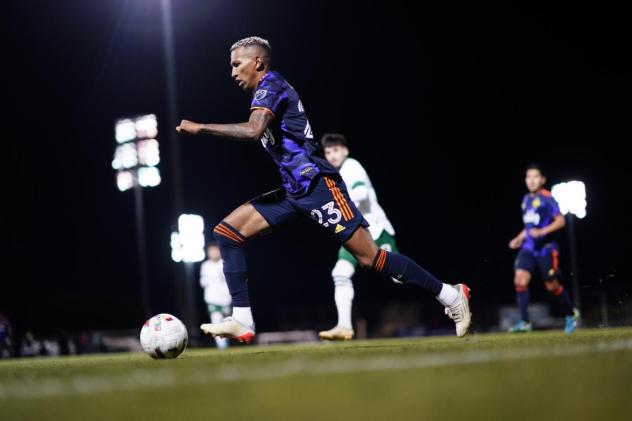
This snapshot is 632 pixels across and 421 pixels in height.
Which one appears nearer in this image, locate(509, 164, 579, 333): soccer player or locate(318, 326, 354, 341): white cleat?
locate(318, 326, 354, 341): white cleat

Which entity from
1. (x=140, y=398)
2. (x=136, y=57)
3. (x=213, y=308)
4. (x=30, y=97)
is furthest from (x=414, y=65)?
(x=140, y=398)

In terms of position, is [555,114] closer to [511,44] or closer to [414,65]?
[511,44]

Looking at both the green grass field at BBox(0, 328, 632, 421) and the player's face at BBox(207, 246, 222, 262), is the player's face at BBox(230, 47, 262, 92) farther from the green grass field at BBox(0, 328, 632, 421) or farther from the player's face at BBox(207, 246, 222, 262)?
the player's face at BBox(207, 246, 222, 262)

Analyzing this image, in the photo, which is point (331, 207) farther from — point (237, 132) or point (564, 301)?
point (564, 301)

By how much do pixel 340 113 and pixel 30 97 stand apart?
13.2 meters

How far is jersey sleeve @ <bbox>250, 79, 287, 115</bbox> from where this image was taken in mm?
5656

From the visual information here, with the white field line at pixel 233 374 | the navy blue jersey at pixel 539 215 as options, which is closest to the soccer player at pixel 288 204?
the white field line at pixel 233 374

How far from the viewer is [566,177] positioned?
27047 mm

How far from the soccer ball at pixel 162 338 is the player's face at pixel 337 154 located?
3.65 metres

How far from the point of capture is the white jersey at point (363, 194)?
27.1 ft

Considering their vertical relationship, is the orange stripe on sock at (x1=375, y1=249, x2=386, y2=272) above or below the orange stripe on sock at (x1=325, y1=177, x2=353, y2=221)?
below

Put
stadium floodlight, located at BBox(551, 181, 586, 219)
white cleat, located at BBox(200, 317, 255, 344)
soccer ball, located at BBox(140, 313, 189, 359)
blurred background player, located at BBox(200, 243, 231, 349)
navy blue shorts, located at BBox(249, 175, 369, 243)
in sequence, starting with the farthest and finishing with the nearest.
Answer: stadium floodlight, located at BBox(551, 181, 586, 219) < blurred background player, located at BBox(200, 243, 231, 349) < white cleat, located at BBox(200, 317, 255, 344) < navy blue shorts, located at BBox(249, 175, 369, 243) < soccer ball, located at BBox(140, 313, 189, 359)

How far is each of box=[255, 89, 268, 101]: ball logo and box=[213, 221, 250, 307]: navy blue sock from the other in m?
1.00

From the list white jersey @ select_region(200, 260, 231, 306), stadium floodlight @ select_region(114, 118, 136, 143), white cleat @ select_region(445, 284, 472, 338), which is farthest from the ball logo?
stadium floodlight @ select_region(114, 118, 136, 143)
